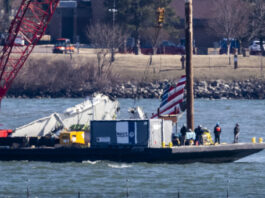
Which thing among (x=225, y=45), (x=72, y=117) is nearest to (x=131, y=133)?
(x=72, y=117)

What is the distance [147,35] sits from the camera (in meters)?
117

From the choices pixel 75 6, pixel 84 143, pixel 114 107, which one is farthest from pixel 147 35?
pixel 84 143

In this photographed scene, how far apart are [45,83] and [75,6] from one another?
26256mm

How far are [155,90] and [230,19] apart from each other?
53.7ft

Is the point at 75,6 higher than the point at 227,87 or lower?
higher

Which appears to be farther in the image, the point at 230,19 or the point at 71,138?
the point at 230,19

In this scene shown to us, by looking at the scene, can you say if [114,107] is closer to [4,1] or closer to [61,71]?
[61,71]

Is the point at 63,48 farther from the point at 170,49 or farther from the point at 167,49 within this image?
the point at 170,49

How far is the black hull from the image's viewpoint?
144ft

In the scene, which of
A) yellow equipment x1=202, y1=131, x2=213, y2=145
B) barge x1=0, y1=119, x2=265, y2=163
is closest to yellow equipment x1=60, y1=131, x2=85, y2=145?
barge x1=0, y1=119, x2=265, y2=163

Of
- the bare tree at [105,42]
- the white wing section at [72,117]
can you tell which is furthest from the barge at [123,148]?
the bare tree at [105,42]

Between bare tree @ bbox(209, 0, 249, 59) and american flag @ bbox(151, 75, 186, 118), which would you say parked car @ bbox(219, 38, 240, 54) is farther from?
american flag @ bbox(151, 75, 186, 118)

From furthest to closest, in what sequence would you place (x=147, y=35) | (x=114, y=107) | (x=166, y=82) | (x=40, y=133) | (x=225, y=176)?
(x=147, y=35) → (x=166, y=82) → (x=114, y=107) → (x=40, y=133) → (x=225, y=176)

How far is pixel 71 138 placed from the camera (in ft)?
147
